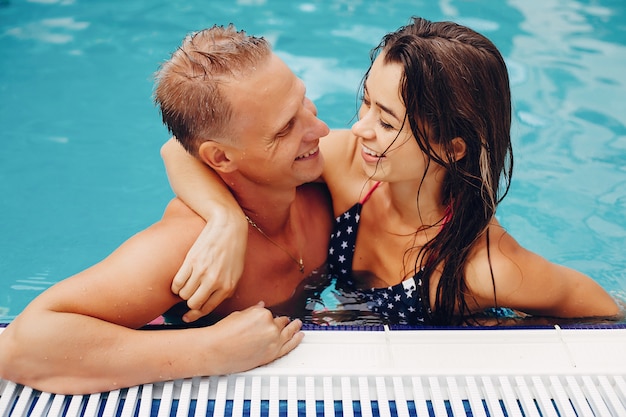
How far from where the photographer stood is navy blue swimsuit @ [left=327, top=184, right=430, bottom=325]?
319 cm

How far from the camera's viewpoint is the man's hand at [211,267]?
8.65 feet

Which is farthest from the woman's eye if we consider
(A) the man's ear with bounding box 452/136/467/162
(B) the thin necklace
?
(B) the thin necklace

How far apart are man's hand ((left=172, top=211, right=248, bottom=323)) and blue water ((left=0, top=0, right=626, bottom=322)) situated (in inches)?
80.3

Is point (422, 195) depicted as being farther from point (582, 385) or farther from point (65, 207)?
point (65, 207)

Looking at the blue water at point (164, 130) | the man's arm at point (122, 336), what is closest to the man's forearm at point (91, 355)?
the man's arm at point (122, 336)

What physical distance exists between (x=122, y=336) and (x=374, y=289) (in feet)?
4.06

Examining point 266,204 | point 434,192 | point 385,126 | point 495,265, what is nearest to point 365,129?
point 385,126

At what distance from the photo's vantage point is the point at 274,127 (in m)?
2.86

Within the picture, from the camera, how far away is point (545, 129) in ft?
18.5

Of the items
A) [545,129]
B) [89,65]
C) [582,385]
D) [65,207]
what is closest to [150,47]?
[89,65]

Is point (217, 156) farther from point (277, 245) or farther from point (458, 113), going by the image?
point (458, 113)

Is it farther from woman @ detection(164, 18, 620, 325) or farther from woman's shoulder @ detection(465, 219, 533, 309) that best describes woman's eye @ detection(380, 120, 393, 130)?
woman's shoulder @ detection(465, 219, 533, 309)

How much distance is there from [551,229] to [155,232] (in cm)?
308

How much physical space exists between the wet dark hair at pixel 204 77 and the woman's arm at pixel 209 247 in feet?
0.63
